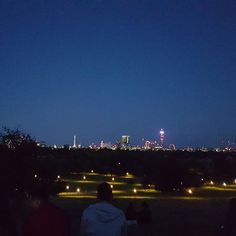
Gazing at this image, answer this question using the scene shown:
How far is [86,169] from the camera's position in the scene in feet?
295

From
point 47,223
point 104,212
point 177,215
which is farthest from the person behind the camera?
point 177,215

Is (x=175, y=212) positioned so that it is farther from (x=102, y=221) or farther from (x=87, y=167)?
(x=87, y=167)

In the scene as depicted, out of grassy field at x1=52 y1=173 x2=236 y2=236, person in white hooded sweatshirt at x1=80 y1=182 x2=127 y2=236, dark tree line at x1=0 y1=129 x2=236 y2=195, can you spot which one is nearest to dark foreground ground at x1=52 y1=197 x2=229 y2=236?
grassy field at x1=52 y1=173 x2=236 y2=236

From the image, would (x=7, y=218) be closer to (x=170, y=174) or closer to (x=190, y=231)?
(x=190, y=231)

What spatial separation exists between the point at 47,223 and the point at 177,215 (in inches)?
881

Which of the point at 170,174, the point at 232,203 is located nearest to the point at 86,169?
the point at 170,174

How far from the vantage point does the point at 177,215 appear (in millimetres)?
30250

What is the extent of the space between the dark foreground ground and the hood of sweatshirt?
25.9ft

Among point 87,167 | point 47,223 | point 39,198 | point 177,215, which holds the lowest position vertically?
point 177,215

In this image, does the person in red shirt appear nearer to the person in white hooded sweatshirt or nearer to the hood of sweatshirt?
the person in white hooded sweatshirt

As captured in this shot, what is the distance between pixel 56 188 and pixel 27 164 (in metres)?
3.60

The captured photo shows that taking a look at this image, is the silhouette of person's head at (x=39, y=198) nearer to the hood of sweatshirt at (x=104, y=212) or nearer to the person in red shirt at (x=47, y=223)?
the person in red shirt at (x=47, y=223)

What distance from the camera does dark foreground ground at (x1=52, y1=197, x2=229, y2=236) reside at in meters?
22.9

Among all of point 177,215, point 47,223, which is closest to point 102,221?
point 47,223
